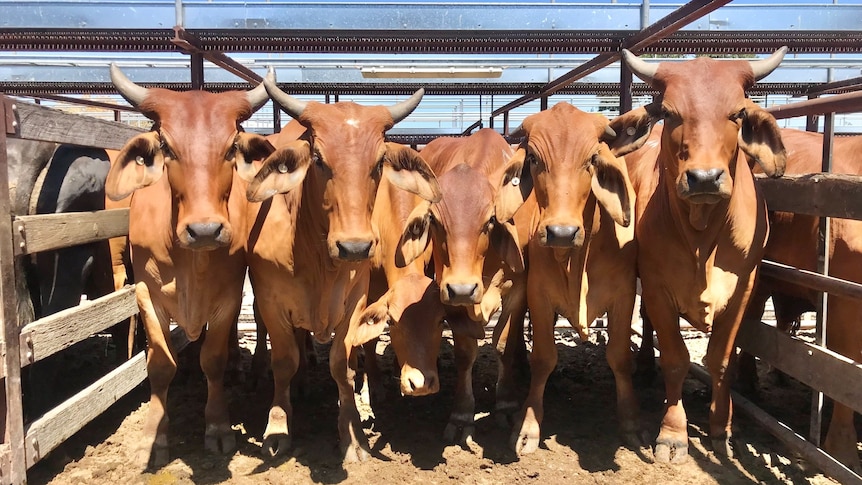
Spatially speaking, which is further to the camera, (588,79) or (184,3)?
(588,79)

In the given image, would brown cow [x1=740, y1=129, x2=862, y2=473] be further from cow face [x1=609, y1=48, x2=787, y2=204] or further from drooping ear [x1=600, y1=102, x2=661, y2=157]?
drooping ear [x1=600, y1=102, x2=661, y2=157]

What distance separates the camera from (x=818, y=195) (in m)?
3.80

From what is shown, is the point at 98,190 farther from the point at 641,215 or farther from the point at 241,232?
the point at 641,215

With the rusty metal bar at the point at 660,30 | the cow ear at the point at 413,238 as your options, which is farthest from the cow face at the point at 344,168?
the rusty metal bar at the point at 660,30

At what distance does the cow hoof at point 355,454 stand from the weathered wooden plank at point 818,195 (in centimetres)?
333

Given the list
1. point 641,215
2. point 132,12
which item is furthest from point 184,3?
point 641,215

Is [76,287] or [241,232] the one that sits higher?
[241,232]

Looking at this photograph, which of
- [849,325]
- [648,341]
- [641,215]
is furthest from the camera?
[648,341]

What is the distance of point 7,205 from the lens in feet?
11.2

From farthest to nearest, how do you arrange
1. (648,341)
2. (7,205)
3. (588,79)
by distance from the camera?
1. (588,79)
2. (648,341)
3. (7,205)

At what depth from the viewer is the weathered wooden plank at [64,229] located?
355cm

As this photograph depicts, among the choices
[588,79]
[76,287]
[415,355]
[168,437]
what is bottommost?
[168,437]

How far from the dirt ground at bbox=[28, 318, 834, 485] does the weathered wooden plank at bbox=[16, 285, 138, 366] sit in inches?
33.6

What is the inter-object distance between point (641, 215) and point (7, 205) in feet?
13.6
